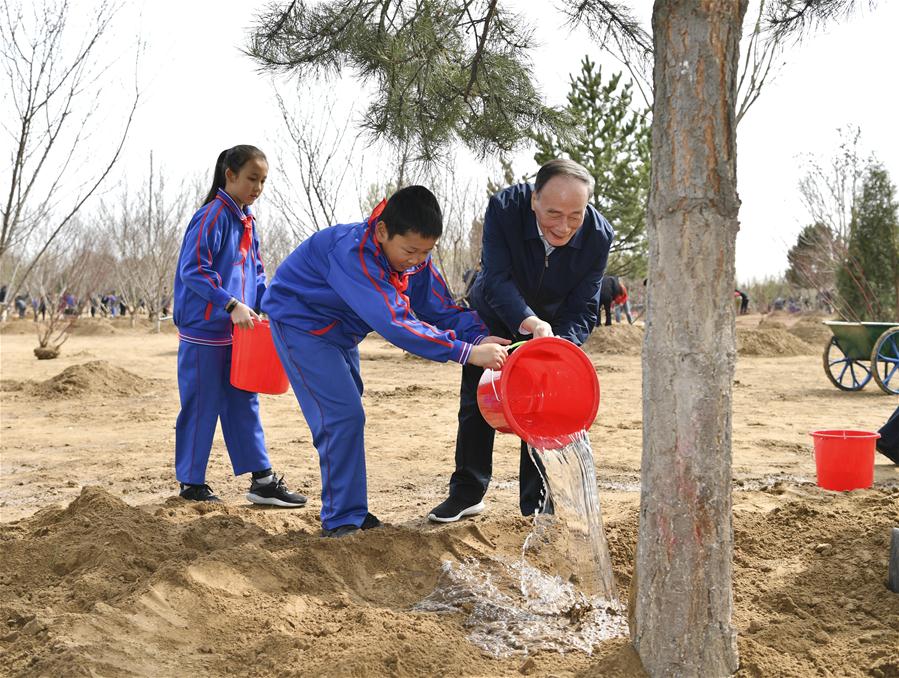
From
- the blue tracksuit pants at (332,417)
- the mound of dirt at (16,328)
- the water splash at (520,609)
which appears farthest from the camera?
the mound of dirt at (16,328)

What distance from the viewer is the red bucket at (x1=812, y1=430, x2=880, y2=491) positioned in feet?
13.2

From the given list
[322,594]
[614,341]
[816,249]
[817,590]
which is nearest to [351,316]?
[322,594]

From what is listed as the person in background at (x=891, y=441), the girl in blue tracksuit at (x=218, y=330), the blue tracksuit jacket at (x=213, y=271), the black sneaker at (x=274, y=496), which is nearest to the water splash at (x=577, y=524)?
the black sneaker at (x=274, y=496)

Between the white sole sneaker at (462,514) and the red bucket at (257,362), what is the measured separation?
2.94 feet

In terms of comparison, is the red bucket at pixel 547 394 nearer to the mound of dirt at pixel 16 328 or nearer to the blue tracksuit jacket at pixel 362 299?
the blue tracksuit jacket at pixel 362 299

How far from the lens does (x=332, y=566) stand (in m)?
2.92

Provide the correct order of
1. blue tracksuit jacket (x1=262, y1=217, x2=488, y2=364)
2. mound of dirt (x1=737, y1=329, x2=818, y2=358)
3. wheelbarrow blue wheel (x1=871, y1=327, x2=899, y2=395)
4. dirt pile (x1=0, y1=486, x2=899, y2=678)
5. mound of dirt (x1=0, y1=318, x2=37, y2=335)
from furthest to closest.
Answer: mound of dirt (x1=0, y1=318, x2=37, y2=335), mound of dirt (x1=737, y1=329, x2=818, y2=358), wheelbarrow blue wheel (x1=871, y1=327, x2=899, y2=395), blue tracksuit jacket (x1=262, y1=217, x2=488, y2=364), dirt pile (x1=0, y1=486, x2=899, y2=678)

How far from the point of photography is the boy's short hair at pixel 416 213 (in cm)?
292

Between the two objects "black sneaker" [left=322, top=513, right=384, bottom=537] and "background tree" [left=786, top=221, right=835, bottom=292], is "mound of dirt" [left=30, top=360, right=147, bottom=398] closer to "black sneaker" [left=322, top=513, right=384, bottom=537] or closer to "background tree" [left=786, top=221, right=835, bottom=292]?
"black sneaker" [left=322, top=513, right=384, bottom=537]

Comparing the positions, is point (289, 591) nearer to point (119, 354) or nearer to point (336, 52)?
point (336, 52)

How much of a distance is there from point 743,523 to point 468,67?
8.71 feet

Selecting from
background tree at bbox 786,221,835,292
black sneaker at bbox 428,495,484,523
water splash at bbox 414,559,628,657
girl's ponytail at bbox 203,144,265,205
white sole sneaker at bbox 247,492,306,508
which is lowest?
water splash at bbox 414,559,628,657

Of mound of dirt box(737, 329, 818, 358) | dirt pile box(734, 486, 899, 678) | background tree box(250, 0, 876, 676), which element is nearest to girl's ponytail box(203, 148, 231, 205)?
background tree box(250, 0, 876, 676)

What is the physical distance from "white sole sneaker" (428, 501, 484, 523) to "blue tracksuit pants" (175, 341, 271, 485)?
945 mm
